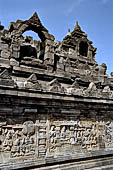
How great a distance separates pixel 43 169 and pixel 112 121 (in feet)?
14.3

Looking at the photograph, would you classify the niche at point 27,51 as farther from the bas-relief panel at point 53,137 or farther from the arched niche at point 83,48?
the arched niche at point 83,48

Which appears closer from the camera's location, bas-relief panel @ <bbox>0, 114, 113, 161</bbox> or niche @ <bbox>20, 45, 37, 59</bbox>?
bas-relief panel @ <bbox>0, 114, 113, 161</bbox>

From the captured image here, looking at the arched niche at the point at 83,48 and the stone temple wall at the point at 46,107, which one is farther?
the arched niche at the point at 83,48

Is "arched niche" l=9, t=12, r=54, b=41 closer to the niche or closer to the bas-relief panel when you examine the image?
the niche

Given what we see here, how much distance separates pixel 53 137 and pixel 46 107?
4.13 ft

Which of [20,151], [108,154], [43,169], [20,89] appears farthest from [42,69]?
[108,154]

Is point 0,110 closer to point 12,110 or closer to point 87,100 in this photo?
point 12,110

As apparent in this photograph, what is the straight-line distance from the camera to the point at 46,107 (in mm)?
6668

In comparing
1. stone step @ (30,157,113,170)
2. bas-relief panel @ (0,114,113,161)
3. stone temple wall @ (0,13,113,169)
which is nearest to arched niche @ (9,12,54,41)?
stone temple wall @ (0,13,113,169)

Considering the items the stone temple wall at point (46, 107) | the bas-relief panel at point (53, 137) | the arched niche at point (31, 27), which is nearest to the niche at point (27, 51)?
the stone temple wall at point (46, 107)

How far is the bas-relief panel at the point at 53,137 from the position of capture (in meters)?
5.98

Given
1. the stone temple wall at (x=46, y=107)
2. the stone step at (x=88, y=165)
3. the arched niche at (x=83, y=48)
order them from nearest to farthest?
1. the stone temple wall at (x=46, y=107)
2. the stone step at (x=88, y=165)
3. the arched niche at (x=83, y=48)

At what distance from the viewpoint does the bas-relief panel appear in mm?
5980

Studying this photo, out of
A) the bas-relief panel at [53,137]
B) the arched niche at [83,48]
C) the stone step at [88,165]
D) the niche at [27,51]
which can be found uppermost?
the arched niche at [83,48]
